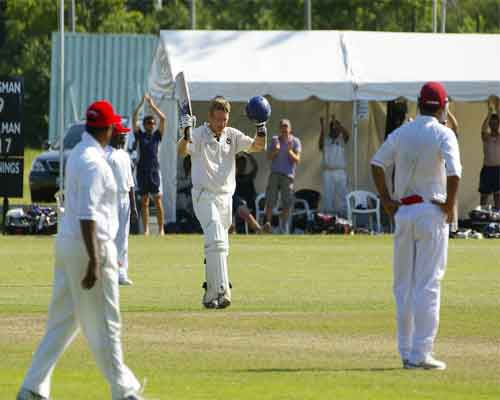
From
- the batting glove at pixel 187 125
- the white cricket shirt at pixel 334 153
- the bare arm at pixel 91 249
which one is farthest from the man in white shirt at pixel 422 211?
the white cricket shirt at pixel 334 153

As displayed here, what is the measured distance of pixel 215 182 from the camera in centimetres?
1530

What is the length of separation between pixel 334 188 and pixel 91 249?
69.5 ft

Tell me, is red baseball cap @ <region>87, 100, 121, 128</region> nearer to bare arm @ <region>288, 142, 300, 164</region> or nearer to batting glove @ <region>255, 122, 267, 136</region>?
batting glove @ <region>255, 122, 267, 136</region>

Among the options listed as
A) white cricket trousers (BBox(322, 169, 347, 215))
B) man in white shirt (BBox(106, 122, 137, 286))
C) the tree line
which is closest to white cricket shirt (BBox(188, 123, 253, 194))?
man in white shirt (BBox(106, 122, 137, 286))

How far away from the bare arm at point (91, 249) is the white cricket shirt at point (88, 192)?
43 mm

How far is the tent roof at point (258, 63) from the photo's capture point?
28.0m

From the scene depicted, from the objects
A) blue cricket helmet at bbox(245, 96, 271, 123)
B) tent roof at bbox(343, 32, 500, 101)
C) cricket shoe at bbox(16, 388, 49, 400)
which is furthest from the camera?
tent roof at bbox(343, 32, 500, 101)

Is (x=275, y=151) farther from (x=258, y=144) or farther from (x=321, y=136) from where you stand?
(x=258, y=144)

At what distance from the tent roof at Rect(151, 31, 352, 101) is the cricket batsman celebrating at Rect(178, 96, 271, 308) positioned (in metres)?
12.2

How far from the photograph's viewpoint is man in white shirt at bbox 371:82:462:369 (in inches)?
434

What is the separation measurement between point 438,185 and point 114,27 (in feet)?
179

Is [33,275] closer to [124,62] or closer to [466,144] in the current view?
[466,144]

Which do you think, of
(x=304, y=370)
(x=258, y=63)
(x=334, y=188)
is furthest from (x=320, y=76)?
(x=304, y=370)

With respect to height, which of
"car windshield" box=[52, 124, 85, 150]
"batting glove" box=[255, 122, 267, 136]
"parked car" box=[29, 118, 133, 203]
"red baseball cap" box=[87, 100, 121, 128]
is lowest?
"parked car" box=[29, 118, 133, 203]
